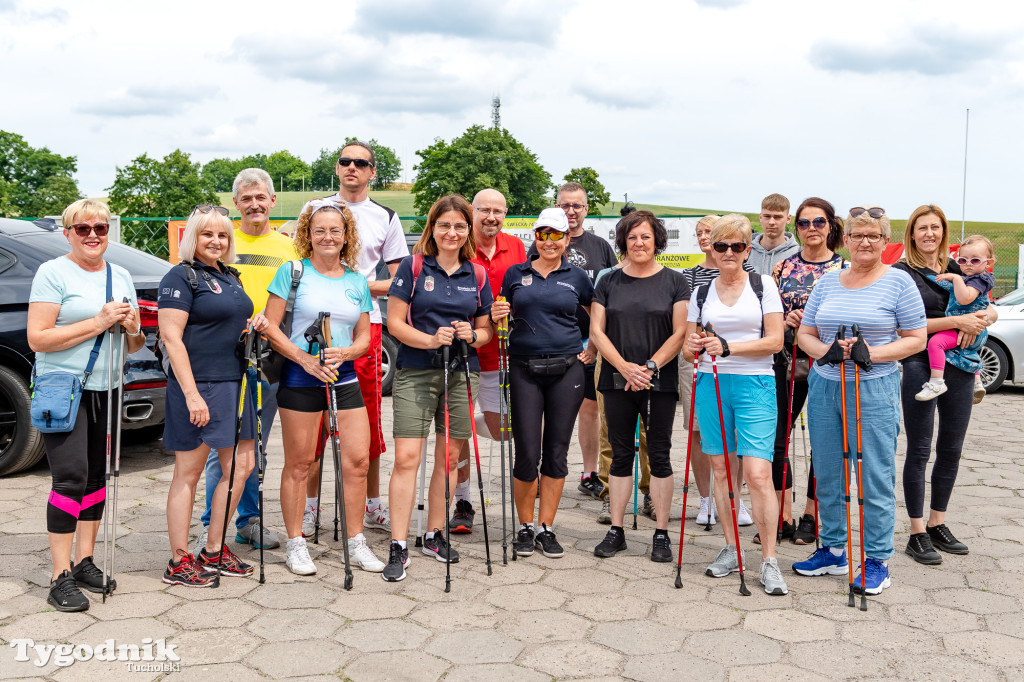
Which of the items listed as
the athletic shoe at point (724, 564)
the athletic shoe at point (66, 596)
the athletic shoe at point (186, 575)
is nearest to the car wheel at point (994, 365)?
the athletic shoe at point (724, 564)

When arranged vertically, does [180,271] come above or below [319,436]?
above

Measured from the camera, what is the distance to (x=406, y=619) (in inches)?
156

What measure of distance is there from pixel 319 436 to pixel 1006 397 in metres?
9.50

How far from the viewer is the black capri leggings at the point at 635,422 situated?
15.9 feet

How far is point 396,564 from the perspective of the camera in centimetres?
452

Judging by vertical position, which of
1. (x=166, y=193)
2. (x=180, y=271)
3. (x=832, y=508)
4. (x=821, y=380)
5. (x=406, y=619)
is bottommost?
(x=406, y=619)

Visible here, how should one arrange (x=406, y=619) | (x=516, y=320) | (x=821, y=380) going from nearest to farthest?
(x=406, y=619), (x=821, y=380), (x=516, y=320)

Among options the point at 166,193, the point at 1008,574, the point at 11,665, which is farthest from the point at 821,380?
the point at 166,193

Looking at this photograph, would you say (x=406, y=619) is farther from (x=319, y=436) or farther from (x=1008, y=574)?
(x=1008, y=574)

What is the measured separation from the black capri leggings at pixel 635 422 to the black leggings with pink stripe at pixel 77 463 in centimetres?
256

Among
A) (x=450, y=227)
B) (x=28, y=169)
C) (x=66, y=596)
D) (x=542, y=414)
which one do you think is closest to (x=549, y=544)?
(x=542, y=414)

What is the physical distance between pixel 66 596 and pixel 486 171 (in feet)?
148

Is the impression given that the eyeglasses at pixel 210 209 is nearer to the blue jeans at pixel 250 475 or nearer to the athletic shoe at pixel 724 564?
the blue jeans at pixel 250 475

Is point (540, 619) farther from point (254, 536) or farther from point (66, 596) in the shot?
point (66, 596)
